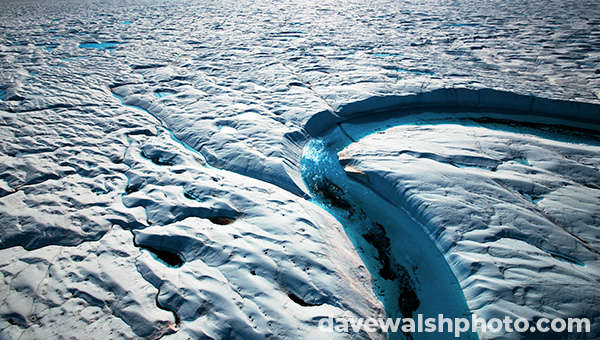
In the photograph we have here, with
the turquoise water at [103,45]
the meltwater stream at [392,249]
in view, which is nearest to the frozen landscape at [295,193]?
the meltwater stream at [392,249]

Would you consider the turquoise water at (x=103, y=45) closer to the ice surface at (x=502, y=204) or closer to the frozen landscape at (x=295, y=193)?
the frozen landscape at (x=295, y=193)

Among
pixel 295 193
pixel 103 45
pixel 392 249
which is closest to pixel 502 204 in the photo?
pixel 392 249

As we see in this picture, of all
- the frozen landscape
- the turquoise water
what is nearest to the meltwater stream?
the frozen landscape

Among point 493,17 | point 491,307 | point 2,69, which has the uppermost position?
point 493,17

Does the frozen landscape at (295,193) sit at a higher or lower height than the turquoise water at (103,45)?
lower

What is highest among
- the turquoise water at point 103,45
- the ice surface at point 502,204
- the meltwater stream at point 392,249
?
the turquoise water at point 103,45

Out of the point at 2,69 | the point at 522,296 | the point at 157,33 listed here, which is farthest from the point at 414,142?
the point at 157,33

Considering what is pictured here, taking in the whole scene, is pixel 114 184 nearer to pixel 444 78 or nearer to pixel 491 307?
pixel 491 307
